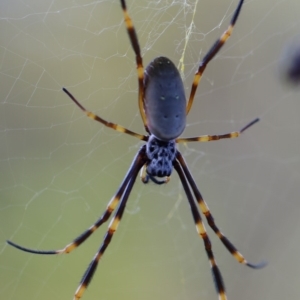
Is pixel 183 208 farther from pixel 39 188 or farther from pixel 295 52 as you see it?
pixel 295 52

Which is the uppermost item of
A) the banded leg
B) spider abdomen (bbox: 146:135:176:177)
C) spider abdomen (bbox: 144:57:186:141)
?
spider abdomen (bbox: 144:57:186:141)

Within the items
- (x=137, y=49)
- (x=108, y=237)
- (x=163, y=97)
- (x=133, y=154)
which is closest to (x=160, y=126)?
(x=163, y=97)

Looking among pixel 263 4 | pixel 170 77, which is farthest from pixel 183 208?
pixel 170 77

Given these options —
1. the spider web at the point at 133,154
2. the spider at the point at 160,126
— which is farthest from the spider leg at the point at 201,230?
the spider web at the point at 133,154

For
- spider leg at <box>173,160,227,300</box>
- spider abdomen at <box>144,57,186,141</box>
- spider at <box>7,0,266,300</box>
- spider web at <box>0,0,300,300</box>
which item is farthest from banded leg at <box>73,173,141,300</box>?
spider web at <box>0,0,300,300</box>

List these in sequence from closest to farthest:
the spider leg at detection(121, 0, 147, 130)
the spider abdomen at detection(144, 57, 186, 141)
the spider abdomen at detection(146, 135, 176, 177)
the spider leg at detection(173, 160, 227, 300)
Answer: the spider leg at detection(121, 0, 147, 130)
the spider abdomen at detection(144, 57, 186, 141)
the spider abdomen at detection(146, 135, 176, 177)
the spider leg at detection(173, 160, 227, 300)

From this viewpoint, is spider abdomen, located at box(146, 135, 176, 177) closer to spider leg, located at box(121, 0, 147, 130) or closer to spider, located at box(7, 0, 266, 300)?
spider, located at box(7, 0, 266, 300)

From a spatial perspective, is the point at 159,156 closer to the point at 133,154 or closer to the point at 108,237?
the point at 108,237
